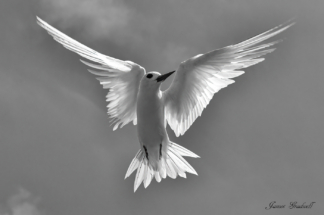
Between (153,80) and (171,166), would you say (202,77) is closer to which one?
(153,80)

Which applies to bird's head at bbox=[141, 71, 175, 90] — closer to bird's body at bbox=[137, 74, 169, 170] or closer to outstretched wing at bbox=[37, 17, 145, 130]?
bird's body at bbox=[137, 74, 169, 170]

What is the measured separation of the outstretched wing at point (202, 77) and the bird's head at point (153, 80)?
0.72 metres

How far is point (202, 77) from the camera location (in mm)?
11750

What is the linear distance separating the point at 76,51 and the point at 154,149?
3.31m

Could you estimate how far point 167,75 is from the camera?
1125 centimetres

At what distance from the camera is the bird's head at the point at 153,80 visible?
37.0ft

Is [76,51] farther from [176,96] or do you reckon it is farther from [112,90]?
[176,96]

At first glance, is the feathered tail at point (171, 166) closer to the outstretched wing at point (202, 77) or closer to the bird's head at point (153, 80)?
the outstretched wing at point (202, 77)

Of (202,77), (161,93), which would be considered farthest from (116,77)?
(202,77)

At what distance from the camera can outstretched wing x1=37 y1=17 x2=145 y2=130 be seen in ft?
38.3

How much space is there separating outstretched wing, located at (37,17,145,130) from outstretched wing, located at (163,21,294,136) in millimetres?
1041

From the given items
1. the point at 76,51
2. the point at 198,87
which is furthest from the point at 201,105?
the point at 76,51

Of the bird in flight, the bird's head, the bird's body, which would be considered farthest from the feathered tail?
the bird's head

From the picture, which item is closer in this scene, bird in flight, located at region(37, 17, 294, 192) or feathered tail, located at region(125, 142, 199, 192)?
bird in flight, located at region(37, 17, 294, 192)
